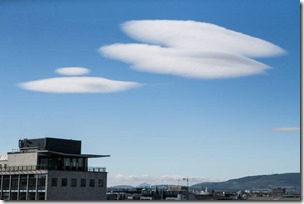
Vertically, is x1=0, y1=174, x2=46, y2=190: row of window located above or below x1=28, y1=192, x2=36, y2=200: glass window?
above

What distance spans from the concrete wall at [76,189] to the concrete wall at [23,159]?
1.63 metres

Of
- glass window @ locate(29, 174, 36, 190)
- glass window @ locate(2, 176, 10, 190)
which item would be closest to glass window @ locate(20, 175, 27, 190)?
glass window @ locate(29, 174, 36, 190)

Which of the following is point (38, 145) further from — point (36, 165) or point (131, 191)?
point (131, 191)

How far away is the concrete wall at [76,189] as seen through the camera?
29359 mm

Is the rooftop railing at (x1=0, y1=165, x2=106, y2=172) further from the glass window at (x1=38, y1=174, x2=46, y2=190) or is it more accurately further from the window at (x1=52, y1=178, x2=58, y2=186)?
the window at (x1=52, y1=178, x2=58, y2=186)

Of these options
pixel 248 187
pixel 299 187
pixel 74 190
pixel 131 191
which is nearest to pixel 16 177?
pixel 74 190

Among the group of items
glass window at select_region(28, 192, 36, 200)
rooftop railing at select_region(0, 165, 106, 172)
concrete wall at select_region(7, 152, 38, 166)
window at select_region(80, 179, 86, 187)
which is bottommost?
glass window at select_region(28, 192, 36, 200)

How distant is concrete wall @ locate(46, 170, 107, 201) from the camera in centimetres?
2936

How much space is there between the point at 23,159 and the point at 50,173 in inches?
103

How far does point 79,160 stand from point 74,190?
7.83 feet

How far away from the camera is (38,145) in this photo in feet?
104

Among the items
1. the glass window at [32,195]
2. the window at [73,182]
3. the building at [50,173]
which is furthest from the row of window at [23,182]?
the window at [73,182]

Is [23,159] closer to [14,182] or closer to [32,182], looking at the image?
[14,182]

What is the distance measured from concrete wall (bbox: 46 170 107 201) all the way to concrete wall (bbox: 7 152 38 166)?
1.63 meters
